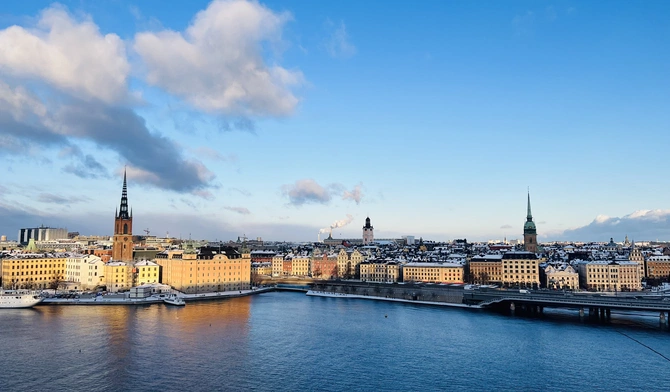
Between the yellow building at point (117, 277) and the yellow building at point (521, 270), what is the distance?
1884 inches

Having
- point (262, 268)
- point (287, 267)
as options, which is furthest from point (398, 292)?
point (262, 268)

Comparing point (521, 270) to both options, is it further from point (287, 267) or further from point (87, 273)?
point (87, 273)

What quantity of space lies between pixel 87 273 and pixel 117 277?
407 centimetres

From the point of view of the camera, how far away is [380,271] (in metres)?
77.8

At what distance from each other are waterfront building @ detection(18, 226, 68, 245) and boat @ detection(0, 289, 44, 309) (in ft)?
418

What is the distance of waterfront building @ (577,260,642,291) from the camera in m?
62.9

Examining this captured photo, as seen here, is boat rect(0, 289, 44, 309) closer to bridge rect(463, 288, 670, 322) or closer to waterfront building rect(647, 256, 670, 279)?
bridge rect(463, 288, 670, 322)

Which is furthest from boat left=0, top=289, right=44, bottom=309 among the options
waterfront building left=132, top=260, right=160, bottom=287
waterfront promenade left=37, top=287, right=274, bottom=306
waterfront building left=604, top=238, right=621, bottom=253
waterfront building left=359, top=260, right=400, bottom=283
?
waterfront building left=604, top=238, right=621, bottom=253

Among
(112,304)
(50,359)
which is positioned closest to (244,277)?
(112,304)

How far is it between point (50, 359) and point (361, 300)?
122 ft

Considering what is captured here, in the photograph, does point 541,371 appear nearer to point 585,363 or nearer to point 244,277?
point 585,363

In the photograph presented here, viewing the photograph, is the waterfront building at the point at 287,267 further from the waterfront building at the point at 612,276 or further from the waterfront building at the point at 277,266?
the waterfront building at the point at 612,276

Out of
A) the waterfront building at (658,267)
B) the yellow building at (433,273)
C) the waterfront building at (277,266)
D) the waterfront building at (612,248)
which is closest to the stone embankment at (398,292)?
the yellow building at (433,273)

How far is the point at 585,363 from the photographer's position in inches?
1101
